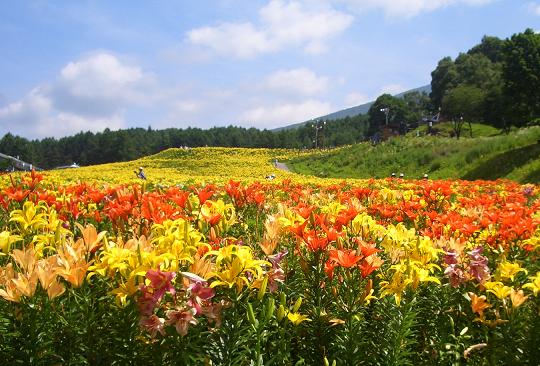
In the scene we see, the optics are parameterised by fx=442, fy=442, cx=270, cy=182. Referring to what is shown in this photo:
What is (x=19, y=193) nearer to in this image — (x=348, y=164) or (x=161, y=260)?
(x=161, y=260)

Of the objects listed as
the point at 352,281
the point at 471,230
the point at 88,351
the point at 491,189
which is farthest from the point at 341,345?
the point at 491,189

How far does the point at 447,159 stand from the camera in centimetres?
2725

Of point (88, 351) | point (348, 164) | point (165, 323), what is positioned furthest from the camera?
point (348, 164)

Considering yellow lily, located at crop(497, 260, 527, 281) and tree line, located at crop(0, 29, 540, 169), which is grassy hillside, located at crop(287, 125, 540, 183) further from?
yellow lily, located at crop(497, 260, 527, 281)

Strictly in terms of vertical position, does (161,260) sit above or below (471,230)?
above

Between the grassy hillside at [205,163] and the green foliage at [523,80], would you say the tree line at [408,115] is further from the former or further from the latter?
the grassy hillside at [205,163]

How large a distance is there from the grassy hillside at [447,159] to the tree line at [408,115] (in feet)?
8.26

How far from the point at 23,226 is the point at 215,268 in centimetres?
131

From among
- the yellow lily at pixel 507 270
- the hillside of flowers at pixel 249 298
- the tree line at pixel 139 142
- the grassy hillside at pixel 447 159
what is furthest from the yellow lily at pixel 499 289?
the tree line at pixel 139 142

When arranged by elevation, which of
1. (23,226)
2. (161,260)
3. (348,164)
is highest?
(23,226)

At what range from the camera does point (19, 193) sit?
334cm

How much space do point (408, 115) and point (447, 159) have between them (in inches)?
2912

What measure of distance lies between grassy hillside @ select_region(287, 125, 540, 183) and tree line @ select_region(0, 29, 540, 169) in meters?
2.52

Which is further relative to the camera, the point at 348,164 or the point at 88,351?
the point at 348,164
